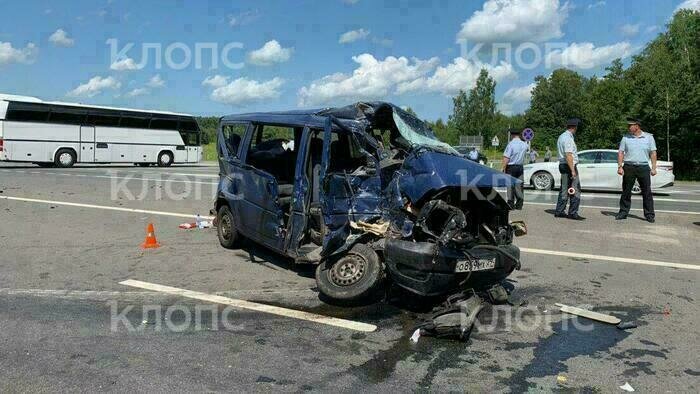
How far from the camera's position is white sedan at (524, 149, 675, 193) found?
54.7ft

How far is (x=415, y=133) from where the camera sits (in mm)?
5488

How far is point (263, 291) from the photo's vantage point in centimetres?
562

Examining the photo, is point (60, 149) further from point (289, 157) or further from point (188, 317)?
point (188, 317)

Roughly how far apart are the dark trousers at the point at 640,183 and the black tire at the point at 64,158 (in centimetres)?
2534

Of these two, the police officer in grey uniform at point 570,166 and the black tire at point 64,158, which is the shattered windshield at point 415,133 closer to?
the police officer in grey uniform at point 570,166

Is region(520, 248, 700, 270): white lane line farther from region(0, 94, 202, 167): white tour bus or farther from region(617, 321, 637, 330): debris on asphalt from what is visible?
region(0, 94, 202, 167): white tour bus

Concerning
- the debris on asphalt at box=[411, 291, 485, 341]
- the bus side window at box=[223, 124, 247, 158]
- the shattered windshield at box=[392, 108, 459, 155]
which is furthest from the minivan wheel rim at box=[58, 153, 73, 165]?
the debris on asphalt at box=[411, 291, 485, 341]

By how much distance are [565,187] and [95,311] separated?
339 inches

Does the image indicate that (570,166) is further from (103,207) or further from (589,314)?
(103,207)

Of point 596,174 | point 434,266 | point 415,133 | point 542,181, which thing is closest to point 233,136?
point 415,133

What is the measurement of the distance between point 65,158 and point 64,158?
0.05 meters

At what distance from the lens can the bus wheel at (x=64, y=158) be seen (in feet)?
88.7

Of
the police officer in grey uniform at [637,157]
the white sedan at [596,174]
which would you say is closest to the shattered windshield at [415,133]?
the police officer in grey uniform at [637,157]

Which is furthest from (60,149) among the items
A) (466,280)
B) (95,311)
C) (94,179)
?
(466,280)
